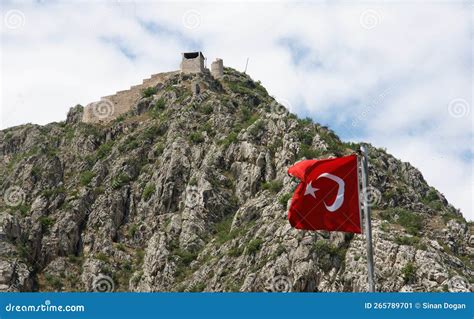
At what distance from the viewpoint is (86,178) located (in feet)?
258

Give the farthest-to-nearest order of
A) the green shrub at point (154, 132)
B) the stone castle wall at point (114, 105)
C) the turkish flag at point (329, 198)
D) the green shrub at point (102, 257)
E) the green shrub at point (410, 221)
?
the stone castle wall at point (114, 105) < the green shrub at point (154, 132) < the green shrub at point (102, 257) < the green shrub at point (410, 221) < the turkish flag at point (329, 198)

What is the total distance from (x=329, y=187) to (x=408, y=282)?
33.1m

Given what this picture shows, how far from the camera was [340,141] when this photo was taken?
71.2 m

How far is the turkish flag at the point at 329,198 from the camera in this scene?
18859mm

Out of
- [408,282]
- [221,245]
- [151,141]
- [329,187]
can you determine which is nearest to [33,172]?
[151,141]

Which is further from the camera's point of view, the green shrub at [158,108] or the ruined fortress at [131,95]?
the ruined fortress at [131,95]

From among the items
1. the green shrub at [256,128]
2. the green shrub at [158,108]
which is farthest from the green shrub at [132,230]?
the green shrub at [158,108]

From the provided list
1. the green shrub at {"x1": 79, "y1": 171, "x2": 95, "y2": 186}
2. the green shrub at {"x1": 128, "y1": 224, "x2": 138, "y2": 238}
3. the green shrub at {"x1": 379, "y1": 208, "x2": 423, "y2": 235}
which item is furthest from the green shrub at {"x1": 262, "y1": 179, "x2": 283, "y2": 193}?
the green shrub at {"x1": 79, "y1": 171, "x2": 95, "y2": 186}

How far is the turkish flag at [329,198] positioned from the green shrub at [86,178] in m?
61.8

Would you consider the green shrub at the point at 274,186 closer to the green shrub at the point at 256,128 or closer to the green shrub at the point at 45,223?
the green shrub at the point at 256,128

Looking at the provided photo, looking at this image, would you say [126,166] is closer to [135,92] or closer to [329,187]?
[135,92]
